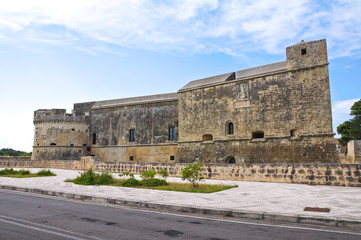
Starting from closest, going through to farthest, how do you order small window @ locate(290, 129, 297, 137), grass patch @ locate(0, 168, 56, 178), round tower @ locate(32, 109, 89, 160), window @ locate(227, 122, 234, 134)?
grass patch @ locate(0, 168, 56, 178) → small window @ locate(290, 129, 297, 137) → window @ locate(227, 122, 234, 134) → round tower @ locate(32, 109, 89, 160)

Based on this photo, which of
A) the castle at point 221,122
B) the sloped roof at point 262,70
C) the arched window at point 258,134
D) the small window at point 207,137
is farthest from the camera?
the small window at point 207,137

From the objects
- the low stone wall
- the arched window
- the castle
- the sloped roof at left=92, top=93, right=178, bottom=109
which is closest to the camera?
the low stone wall

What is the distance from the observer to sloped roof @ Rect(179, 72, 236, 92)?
2224cm

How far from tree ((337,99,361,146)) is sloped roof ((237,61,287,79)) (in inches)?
926

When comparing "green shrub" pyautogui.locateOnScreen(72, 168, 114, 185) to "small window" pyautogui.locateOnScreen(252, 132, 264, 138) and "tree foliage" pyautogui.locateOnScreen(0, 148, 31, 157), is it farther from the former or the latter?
"tree foliage" pyautogui.locateOnScreen(0, 148, 31, 157)

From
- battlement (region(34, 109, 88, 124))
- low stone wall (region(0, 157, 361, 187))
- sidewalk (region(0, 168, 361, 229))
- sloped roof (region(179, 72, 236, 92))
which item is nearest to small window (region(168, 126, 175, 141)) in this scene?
sloped roof (region(179, 72, 236, 92))

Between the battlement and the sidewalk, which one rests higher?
the battlement

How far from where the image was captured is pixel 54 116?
99.4 ft

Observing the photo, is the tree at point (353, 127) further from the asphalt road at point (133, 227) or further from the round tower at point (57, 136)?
the asphalt road at point (133, 227)

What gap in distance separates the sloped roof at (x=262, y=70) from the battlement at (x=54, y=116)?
1899 centimetres

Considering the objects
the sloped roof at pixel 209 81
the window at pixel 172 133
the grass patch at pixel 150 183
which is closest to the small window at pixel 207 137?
the sloped roof at pixel 209 81

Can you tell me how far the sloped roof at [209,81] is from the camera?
22.2 meters

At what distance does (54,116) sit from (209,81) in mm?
17567

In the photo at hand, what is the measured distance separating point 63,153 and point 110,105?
7.06 meters
